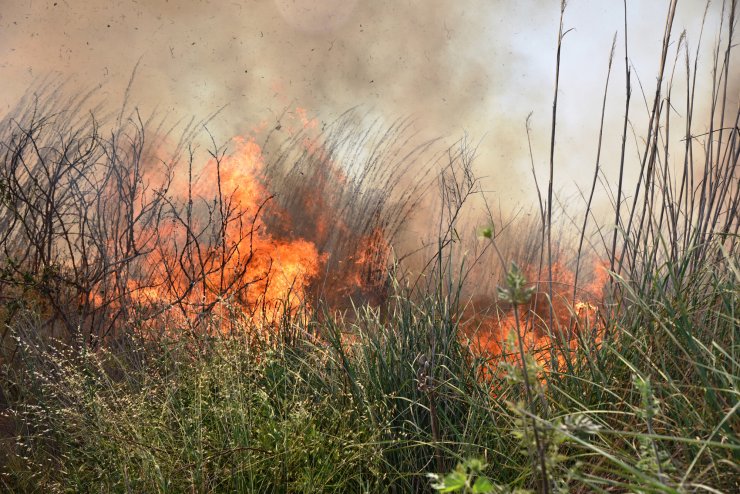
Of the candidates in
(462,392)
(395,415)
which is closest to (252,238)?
(395,415)

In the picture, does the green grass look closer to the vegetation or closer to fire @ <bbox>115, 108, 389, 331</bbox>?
the vegetation

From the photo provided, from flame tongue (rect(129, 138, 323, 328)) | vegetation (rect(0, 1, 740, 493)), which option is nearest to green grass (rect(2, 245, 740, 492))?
vegetation (rect(0, 1, 740, 493))

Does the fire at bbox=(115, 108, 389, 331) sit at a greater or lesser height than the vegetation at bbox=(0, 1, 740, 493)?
greater

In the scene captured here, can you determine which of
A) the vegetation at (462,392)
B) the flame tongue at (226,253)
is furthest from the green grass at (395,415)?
the flame tongue at (226,253)

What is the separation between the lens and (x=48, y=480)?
2.54 m

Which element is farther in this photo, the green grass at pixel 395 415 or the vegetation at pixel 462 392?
the green grass at pixel 395 415

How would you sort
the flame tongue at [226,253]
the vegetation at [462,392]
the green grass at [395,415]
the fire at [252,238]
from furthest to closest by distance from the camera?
the fire at [252,238]
the flame tongue at [226,253]
the green grass at [395,415]
the vegetation at [462,392]

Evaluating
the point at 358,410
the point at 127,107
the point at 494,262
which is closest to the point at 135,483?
the point at 358,410

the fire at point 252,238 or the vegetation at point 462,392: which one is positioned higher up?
the fire at point 252,238

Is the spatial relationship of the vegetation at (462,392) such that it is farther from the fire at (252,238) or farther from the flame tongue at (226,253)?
A: the fire at (252,238)

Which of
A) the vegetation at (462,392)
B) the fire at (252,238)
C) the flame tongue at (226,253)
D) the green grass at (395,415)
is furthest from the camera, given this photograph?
the fire at (252,238)

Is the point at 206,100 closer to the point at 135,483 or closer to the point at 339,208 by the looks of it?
the point at 339,208

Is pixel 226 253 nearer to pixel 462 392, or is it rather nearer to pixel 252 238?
pixel 252 238

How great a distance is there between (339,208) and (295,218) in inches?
13.1
